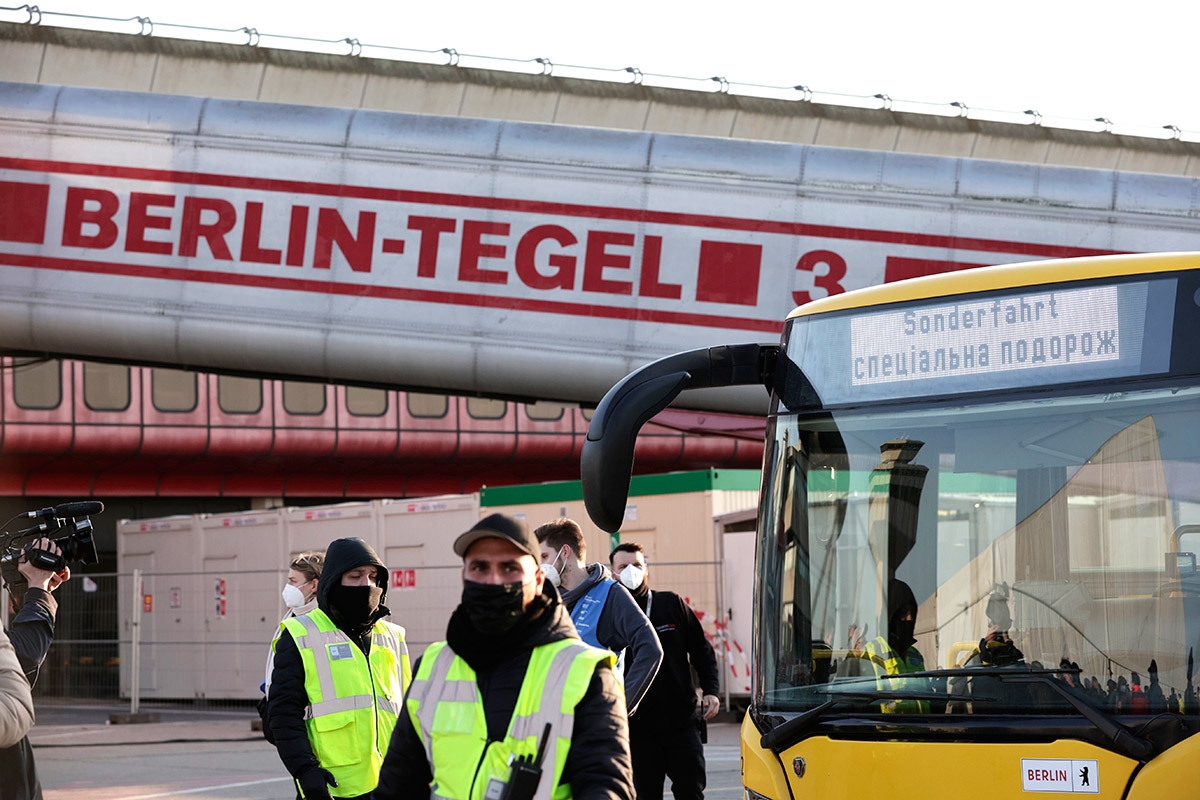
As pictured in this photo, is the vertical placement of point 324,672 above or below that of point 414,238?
below

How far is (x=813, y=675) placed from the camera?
5.28 metres

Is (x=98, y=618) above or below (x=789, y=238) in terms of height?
below

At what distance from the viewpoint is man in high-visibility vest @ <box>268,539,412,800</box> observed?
5.73 m

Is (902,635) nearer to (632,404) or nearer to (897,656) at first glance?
(897,656)

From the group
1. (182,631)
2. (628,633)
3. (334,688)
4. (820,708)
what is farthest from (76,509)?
(182,631)

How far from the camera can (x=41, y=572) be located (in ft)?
17.3

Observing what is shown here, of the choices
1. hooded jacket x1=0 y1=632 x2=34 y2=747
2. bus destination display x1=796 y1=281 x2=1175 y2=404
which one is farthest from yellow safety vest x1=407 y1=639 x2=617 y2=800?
bus destination display x1=796 y1=281 x2=1175 y2=404

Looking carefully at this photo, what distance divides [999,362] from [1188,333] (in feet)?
2.07

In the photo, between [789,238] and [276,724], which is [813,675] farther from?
[789,238]

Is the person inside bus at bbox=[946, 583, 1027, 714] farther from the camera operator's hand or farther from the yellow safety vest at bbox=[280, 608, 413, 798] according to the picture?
the camera operator's hand

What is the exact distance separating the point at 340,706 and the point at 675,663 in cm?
297

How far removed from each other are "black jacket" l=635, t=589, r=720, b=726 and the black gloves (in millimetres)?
2710

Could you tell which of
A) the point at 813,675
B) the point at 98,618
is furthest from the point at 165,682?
the point at 813,675

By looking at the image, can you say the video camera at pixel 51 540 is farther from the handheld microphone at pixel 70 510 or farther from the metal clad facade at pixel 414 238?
the metal clad facade at pixel 414 238
